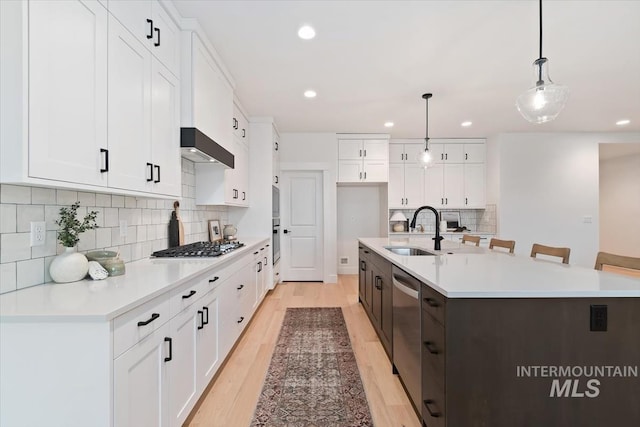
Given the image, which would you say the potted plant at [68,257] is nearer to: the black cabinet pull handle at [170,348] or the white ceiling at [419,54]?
the black cabinet pull handle at [170,348]

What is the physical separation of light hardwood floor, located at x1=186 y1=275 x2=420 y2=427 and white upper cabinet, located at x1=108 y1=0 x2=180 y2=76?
2223 mm

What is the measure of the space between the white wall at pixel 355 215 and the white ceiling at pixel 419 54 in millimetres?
1906

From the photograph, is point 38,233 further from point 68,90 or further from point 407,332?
point 407,332

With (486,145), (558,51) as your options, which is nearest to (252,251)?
(558,51)

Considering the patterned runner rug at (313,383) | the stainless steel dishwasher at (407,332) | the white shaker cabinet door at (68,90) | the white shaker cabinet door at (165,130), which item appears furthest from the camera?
the white shaker cabinet door at (165,130)

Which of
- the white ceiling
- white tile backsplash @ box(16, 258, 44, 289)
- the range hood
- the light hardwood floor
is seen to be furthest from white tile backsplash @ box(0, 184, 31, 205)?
the white ceiling

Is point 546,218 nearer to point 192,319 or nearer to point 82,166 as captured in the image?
point 192,319

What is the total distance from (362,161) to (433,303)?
4.12 m

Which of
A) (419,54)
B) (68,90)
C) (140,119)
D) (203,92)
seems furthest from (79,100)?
(419,54)

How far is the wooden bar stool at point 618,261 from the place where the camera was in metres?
1.59

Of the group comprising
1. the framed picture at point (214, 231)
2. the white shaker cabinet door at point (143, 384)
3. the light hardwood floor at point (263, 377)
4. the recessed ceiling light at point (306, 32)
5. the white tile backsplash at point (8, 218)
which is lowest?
the light hardwood floor at point (263, 377)

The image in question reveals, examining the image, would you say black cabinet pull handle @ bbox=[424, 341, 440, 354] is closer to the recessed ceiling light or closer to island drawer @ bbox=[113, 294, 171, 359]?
island drawer @ bbox=[113, 294, 171, 359]

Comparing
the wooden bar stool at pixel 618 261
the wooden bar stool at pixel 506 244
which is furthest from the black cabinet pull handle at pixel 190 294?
the wooden bar stool at pixel 506 244

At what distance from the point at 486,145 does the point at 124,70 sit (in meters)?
5.80
